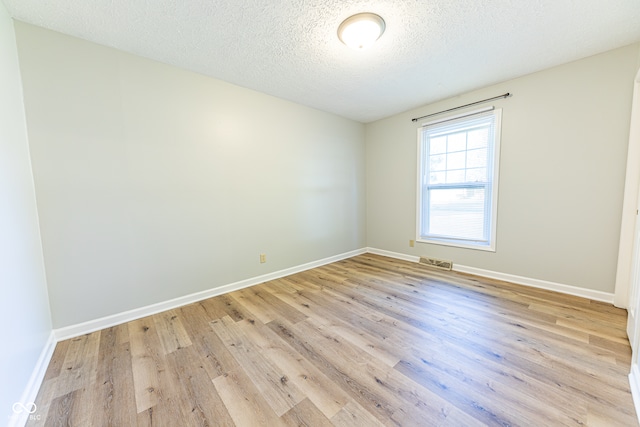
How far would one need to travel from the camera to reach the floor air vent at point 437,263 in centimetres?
334

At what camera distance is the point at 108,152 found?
199cm

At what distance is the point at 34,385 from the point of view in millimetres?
1351

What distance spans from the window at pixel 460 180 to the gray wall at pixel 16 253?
3.97m

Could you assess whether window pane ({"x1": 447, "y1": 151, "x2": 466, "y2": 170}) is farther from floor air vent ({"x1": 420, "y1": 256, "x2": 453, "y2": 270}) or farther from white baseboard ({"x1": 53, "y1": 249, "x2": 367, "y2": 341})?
Answer: white baseboard ({"x1": 53, "y1": 249, "x2": 367, "y2": 341})

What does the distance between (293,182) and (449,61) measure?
85.8 inches

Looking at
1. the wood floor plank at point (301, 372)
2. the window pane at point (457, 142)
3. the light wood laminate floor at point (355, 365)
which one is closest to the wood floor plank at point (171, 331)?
the light wood laminate floor at point (355, 365)

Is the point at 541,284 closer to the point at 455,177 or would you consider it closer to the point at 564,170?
the point at 564,170

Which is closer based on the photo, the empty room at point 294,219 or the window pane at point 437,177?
the empty room at point 294,219

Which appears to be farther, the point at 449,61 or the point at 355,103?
the point at 355,103

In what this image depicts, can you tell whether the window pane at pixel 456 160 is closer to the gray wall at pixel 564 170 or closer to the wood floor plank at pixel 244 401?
the gray wall at pixel 564 170

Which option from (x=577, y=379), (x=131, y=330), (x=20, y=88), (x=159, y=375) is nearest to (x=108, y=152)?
(x=20, y=88)

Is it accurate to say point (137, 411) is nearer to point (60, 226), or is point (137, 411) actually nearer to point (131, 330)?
point (131, 330)

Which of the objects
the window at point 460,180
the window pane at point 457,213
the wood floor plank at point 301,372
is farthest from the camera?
the window pane at point 457,213

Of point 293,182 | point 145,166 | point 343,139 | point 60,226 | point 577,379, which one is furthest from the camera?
point 343,139
